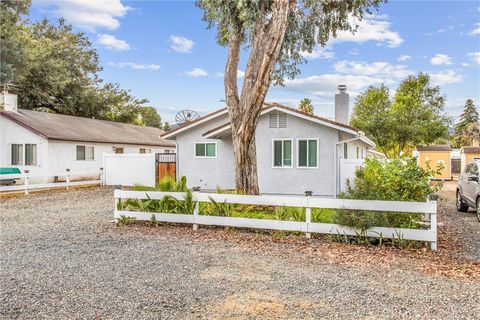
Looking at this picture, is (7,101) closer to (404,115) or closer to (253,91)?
(253,91)

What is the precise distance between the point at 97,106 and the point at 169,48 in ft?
61.9

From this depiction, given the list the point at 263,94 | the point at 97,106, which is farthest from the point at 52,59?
the point at 263,94

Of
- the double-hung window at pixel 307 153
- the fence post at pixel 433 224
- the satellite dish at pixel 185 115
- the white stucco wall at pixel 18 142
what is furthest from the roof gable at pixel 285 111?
the fence post at pixel 433 224

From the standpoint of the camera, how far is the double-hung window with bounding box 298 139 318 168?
15.8 meters

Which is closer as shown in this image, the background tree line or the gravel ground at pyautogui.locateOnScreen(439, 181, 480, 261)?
the gravel ground at pyautogui.locateOnScreen(439, 181, 480, 261)

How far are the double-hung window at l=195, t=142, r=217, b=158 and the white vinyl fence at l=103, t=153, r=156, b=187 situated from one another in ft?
12.1

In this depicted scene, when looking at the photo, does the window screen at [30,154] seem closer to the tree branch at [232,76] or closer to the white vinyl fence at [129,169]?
the white vinyl fence at [129,169]

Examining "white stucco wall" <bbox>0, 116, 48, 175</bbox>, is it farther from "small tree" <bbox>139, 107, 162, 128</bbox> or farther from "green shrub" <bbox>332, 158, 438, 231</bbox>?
"small tree" <bbox>139, 107, 162, 128</bbox>

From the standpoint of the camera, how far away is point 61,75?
30891 mm

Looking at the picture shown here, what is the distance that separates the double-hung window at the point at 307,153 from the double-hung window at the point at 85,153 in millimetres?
13670

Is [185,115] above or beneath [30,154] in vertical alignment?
above

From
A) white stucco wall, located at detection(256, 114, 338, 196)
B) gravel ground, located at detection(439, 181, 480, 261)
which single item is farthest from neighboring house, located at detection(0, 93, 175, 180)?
gravel ground, located at detection(439, 181, 480, 261)

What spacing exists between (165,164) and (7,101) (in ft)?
32.2

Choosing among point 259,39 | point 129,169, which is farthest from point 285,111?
point 129,169
